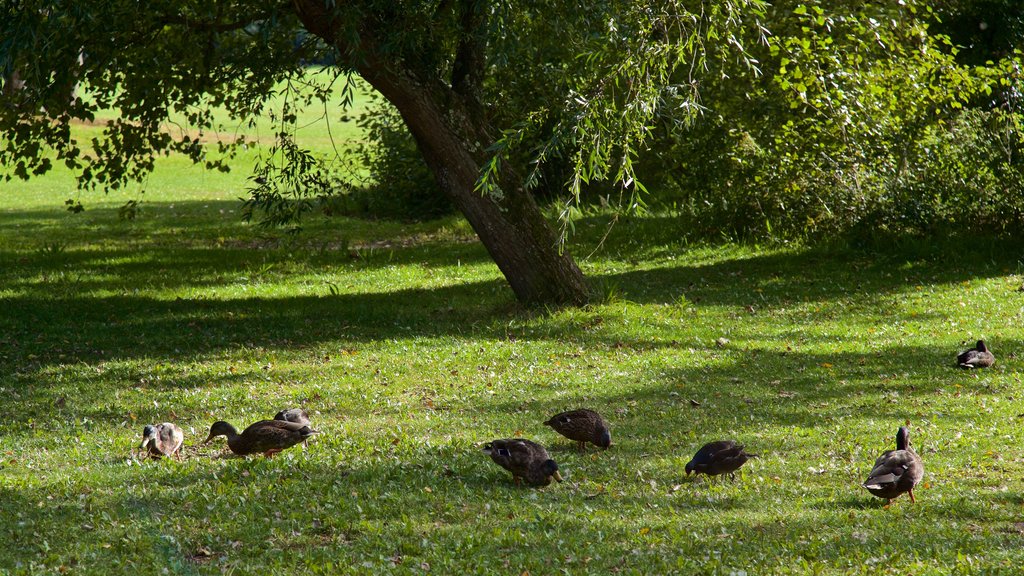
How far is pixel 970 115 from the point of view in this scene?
64.2 ft

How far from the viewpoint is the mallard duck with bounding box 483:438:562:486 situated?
7.73 m

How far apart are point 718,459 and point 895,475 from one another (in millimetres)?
1264

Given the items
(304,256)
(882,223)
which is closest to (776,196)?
(882,223)

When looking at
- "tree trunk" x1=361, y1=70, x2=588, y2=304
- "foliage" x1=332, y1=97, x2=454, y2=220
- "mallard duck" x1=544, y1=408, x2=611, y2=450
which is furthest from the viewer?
"foliage" x1=332, y1=97, x2=454, y2=220

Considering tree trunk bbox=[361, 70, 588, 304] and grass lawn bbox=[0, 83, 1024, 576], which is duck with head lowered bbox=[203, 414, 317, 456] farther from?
tree trunk bbox=[361, 70, 588, 304]

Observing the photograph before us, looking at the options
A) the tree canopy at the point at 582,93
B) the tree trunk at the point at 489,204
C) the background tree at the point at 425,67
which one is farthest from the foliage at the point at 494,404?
the background tree at the point at 425,67

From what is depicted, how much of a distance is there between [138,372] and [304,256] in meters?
9.31

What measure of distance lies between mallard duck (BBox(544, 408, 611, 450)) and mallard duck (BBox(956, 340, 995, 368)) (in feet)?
18.3

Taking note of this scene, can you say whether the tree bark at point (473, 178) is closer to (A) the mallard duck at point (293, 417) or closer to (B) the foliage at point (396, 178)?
(A) the mallard duck at point (293, 417)

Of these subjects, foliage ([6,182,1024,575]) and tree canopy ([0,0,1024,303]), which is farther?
tree canopy ([0,0,1024,303])

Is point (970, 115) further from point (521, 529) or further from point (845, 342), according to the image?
point (521, 529)

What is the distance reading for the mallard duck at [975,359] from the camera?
12.2 metres

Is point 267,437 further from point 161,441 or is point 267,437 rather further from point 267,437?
point 161,441

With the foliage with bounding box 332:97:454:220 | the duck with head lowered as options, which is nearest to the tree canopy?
the duck with head lowered
